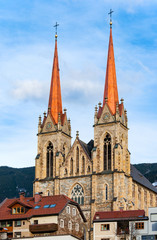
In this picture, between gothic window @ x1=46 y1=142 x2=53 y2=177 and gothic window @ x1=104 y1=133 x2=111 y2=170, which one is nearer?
gothic window @ x1=104 y1=133 x2=111 y2=170

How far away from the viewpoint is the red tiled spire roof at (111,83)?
9412 cm

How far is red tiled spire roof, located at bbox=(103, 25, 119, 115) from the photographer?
309ft

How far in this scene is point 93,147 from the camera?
3745 inches

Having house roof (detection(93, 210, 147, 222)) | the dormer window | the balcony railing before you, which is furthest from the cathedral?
the dormer window

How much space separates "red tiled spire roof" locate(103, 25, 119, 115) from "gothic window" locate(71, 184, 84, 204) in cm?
1430

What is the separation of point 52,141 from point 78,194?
1177 centimetres

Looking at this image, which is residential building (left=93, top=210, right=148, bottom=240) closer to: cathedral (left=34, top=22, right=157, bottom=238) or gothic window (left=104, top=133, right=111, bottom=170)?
cathedral (left=34, top=22, right=157, bottom=238)

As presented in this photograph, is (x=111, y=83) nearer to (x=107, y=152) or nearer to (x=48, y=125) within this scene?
(x=107, y=152)

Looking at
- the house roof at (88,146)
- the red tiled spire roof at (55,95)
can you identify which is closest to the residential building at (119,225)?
the house roof at (88,146)

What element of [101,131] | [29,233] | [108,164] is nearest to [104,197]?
[108,164]

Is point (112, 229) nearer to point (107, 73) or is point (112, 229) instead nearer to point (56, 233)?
point (56, 233)

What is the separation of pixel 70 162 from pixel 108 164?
301 inches

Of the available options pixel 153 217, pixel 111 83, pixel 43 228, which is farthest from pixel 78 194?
pixel 153 217

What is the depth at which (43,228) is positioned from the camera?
71.8m
